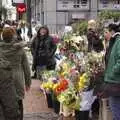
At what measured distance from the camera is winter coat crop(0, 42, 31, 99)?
8.04 metres

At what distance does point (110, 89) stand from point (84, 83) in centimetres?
228

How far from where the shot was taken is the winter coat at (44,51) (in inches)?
521

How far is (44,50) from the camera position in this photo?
13367 millimetres

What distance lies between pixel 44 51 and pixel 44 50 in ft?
0.09

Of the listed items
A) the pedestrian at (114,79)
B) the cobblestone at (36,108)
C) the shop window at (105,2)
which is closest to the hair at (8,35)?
the pedestrian at (114,79)

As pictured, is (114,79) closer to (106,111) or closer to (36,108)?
(106,111)

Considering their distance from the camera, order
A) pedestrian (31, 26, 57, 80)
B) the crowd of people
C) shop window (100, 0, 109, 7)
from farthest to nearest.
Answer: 1. shop window (100, 0, 109, 7)
2. pedestrian (31, 26, 57, 80)
3. the crowd of people

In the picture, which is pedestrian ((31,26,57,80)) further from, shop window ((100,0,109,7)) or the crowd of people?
shop window ((100,0,109,7))

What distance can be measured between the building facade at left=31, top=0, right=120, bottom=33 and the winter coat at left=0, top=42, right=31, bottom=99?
23.4 metres

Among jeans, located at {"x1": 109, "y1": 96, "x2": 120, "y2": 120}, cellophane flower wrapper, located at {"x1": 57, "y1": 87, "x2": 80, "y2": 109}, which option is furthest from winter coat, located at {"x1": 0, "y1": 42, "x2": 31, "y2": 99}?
jeans, located at {"x1": 109, "y1": 96, "x2": 120, "y2": 120}

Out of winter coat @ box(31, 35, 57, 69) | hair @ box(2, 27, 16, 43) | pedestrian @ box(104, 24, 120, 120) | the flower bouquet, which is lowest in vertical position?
the flower bouquet

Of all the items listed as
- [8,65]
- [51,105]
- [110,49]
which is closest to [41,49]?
[51,105]

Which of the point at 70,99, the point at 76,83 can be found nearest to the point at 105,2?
the point at 76,83

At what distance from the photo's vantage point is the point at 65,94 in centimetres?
893
